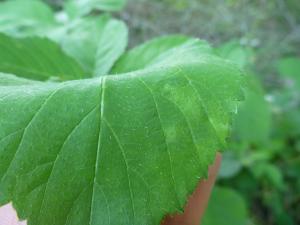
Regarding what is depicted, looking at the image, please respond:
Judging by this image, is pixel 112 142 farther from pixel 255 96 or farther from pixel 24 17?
pixel 255 96

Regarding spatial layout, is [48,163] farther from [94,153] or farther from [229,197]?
[229,197]

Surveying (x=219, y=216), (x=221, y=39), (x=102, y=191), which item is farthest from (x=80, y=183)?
(x=221, y=39)

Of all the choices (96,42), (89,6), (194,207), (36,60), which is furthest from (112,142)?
(89,6)

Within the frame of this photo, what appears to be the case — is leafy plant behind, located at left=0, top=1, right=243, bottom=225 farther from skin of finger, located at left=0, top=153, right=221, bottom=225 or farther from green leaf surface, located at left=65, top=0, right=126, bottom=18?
green leaf surface, located at left=65, top=0, right=126, bottom=18

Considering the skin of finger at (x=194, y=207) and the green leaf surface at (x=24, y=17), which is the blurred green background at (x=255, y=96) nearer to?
the skin of finger at (x=194, y=207)

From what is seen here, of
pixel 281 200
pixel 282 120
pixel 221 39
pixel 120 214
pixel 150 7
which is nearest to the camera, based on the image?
pixel 120 214

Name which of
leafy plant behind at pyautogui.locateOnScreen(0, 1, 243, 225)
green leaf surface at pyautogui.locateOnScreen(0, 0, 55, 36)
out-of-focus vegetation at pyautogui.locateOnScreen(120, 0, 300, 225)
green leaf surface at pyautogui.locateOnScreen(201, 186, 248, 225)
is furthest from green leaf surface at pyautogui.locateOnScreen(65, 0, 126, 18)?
leafy plant behind at pyautogui.locateOnScreen(0, 1, 243, 225)

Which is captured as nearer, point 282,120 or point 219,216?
point 219,216
